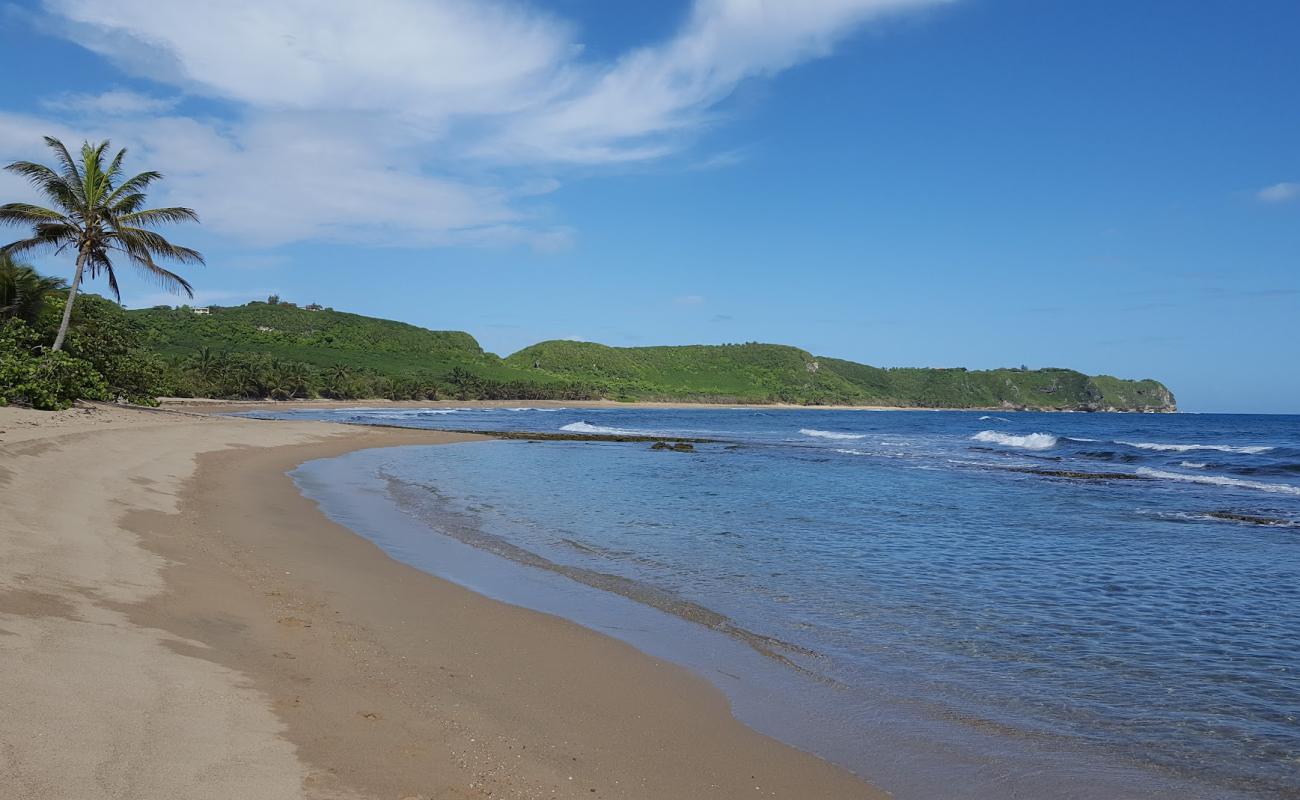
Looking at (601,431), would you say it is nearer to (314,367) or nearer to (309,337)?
(314,367)

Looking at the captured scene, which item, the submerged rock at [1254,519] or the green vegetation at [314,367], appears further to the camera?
the green vegetation at [314,367]

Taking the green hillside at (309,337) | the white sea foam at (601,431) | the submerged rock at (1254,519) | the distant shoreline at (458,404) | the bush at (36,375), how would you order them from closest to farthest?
1. the submerged rock at (1254,519)
2. the bush at (36,375)
3. the white sea foam at (601,431)
4. the distant shoreline at (458,404)
5. the green hillside at (309,337)

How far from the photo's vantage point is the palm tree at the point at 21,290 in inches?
1240

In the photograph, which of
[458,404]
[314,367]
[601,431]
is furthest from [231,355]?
[601,431]

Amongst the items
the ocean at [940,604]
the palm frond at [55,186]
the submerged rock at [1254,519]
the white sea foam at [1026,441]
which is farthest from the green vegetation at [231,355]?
the white sea foam at [1026,441]

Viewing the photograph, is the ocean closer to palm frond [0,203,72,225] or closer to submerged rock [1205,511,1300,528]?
submerged rock [1205,511,1300,528]

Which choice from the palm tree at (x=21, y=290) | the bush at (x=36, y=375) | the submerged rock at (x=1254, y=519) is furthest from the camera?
the palm tree at (x=21, y=290)

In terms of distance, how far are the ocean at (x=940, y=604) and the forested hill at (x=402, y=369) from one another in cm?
6243

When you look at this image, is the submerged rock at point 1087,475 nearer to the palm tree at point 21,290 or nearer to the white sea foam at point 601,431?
the white sea foam at point 601,431

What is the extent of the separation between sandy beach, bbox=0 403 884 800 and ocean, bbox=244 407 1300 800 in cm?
68

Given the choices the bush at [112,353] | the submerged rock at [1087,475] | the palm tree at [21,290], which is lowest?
the submerged rock at [1087,475]

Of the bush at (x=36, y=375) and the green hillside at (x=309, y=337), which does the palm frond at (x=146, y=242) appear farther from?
the green hillside at (x=309, y=337)

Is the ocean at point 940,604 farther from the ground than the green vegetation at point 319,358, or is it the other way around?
the green vegetation at point 319,358

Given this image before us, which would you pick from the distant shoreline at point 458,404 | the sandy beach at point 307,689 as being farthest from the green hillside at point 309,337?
the sandy beach at point 307,689
